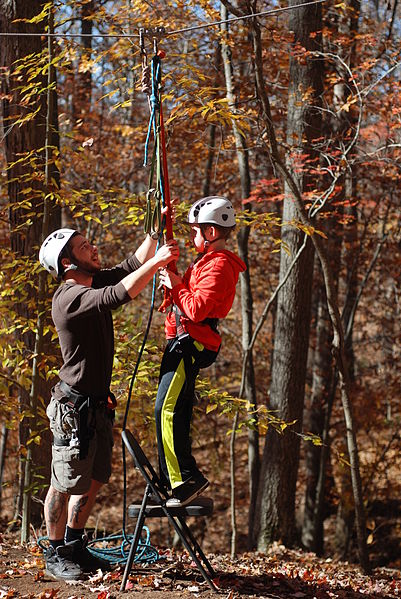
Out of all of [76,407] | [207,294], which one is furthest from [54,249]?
[207,294]

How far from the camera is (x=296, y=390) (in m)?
8.70

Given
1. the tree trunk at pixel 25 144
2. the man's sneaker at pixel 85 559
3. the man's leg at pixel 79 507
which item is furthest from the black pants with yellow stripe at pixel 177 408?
the tree trunk at pixel 25 144

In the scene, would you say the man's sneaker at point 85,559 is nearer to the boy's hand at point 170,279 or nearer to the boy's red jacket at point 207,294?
the boy's red jacket at point 207,294

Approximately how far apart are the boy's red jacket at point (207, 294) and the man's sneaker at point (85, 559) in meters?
1.46

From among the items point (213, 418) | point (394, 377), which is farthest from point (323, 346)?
point (213, 418)

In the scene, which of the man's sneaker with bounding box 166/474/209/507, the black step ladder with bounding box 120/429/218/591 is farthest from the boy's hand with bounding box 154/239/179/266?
the man's sneaker with bounding box 166/474/209/507

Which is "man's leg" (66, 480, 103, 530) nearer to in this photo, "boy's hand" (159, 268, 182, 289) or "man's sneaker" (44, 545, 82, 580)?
"man's sneaker" (44, 545, 82, 580)

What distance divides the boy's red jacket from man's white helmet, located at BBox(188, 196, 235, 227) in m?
0.18

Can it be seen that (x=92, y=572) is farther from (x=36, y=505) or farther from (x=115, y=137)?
(x=115, y=137)

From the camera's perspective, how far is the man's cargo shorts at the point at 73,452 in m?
4.23

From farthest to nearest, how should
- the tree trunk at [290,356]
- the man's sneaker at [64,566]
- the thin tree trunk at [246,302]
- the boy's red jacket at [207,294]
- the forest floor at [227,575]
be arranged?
the thin tree trunk at [246,302], the tree trunk at [290,356], the man's sneaker at [64,566], the forest floor at [227,575], the boy's red jacket at [207,294]

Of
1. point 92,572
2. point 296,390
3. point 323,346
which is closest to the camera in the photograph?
point 92,572

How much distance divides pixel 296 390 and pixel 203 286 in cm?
506

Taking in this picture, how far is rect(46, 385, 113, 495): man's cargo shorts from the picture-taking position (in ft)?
13.9
